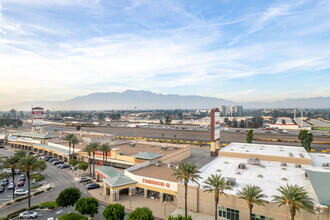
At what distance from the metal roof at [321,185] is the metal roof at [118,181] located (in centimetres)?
3254

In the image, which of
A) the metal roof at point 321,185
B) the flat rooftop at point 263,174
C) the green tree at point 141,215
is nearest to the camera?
the metal roof at point 321,185

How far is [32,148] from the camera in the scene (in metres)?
90.7

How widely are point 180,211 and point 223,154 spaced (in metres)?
25.5

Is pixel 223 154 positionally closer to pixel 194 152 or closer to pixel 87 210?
pixel 194 152

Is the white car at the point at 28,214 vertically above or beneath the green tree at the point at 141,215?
beneath

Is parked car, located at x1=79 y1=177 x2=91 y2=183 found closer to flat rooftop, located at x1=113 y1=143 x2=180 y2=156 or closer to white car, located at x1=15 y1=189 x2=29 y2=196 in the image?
white car, located at x1=15 y1=189 x2=29 y2=196

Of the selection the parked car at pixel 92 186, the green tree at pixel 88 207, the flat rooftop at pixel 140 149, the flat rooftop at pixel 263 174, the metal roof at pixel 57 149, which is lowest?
the parked car at pixel 92 186

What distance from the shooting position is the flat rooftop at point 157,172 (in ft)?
141

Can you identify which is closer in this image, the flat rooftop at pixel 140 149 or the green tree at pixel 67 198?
the green tree at pixel 67 198

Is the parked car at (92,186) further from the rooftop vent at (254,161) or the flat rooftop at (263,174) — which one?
the rooftop vent at (254,161)

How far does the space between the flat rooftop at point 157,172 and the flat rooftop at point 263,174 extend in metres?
7.27

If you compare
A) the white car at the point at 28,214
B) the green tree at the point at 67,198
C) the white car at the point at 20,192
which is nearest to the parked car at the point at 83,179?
the white car at the point at 20,192

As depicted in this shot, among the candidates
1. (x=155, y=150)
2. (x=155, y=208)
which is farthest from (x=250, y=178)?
(x=155, y=150)

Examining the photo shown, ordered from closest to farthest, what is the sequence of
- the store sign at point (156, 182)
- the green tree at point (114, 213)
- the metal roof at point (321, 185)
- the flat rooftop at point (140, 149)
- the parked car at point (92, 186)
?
the metal roof at point (321, 185) → the green tree at point (114, 213) → the store sign at point (156, 182) → the parked car at point (92, 186) → the flat rooftop at point (140, 149)
